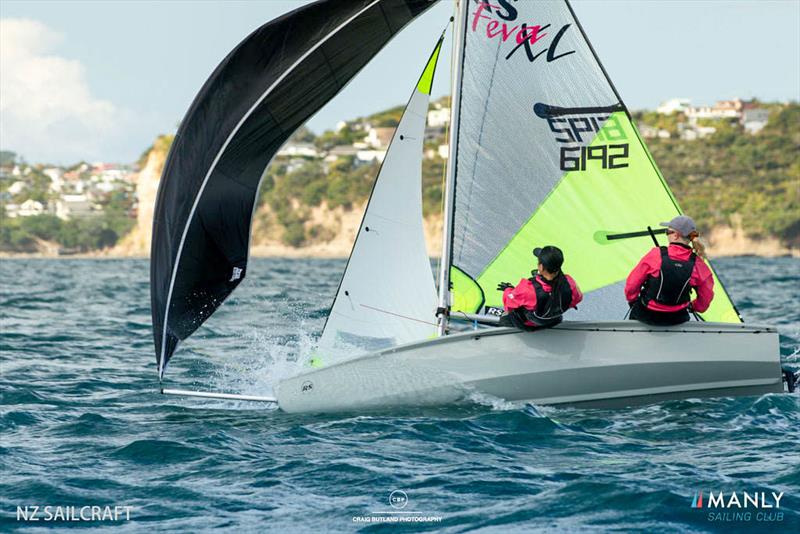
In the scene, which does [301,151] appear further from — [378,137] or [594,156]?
[594,156]

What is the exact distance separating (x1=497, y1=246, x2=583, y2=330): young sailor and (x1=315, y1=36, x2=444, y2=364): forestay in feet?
3.85

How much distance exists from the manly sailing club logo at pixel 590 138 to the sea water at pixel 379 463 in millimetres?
1642

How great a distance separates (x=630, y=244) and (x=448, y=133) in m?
1.48

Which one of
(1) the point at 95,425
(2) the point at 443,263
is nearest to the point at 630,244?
(2) the point at 443,263

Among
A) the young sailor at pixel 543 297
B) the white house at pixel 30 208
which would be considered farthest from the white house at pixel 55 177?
the young sailor at pixel 543 297

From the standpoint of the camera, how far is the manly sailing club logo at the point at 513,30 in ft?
23.2

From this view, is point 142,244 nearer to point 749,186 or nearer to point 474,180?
point 749,186

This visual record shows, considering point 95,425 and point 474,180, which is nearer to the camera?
point 95,425

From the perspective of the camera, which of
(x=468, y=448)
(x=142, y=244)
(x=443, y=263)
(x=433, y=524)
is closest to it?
(x=433, y=524)

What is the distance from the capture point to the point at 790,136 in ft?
252

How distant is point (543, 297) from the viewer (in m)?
6.30

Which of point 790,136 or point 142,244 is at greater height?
point 790,136

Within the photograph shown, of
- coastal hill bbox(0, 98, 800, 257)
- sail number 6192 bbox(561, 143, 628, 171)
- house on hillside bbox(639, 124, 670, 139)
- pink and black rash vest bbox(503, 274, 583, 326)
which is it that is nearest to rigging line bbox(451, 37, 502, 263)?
sail number 6192 bbox(561, 143, 628, 171)

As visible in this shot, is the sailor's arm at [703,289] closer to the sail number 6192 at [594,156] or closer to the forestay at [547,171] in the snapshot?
the forestay at [547,171]
